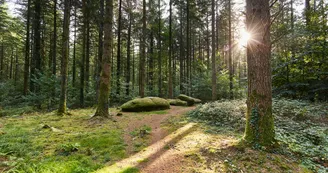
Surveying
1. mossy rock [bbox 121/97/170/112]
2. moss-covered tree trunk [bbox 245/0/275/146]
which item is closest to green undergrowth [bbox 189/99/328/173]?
moss-covered tree trunk [bbox 245/0/275/146]

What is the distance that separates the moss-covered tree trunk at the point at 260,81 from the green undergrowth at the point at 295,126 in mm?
544

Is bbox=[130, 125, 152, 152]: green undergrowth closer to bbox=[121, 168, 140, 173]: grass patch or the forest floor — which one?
the forest floor

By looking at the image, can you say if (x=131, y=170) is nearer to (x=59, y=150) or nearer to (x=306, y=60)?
(x=59, y=150)

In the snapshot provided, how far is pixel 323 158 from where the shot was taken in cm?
353

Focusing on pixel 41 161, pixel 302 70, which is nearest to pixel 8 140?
pixel 41 161

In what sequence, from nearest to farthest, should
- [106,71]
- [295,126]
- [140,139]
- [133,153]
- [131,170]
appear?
[131,170] < [133,153] < [140,139] < [295,126] < [106,71]

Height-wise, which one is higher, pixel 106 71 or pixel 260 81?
pixel 106 71

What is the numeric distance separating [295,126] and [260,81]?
272 cm

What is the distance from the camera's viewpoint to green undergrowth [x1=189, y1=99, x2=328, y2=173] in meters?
3.61

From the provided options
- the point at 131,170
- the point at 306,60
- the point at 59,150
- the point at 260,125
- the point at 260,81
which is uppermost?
the point at 306,60

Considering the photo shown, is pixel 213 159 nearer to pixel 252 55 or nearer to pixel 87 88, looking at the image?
pixel 252 55

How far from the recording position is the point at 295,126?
5.14 meters

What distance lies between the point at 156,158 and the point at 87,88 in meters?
12.7

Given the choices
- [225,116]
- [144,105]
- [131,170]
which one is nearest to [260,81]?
[225,116]
